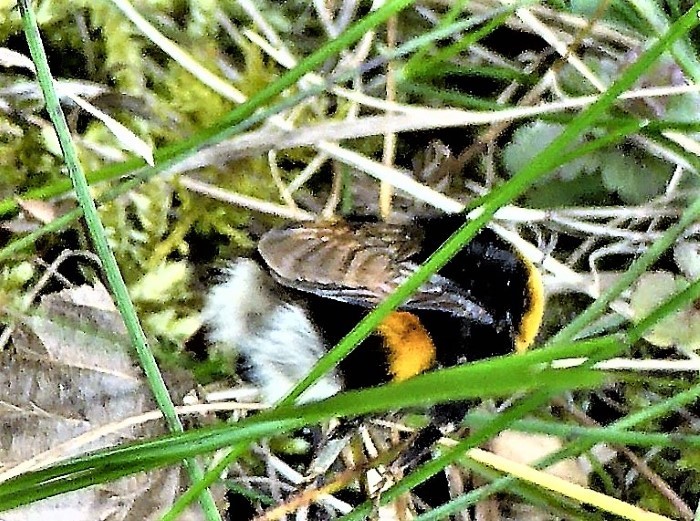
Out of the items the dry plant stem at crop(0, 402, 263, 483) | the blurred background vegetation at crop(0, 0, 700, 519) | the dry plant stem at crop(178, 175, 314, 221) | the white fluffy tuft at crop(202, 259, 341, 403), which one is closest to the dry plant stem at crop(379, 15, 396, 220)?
the blurred background vegetation at crop(0, 0, 700, 519)

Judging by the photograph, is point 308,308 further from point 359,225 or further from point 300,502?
point 300,502

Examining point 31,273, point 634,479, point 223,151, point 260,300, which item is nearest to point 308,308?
point 260,300

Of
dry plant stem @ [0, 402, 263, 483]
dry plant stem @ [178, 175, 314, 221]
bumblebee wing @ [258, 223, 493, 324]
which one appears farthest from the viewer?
dry plant stem @ [178, 175, 314, 221]

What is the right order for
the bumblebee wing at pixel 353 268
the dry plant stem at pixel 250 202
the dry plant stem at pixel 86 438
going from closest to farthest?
the bumblebee wing at pixel 353 268
the dry plant stem at pixel 86 438
the dry plant stem at pixel 250 202

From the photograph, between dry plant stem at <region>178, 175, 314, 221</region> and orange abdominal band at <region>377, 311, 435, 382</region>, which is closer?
orange abdominal band at <region>377, 311, 435, 382</region>

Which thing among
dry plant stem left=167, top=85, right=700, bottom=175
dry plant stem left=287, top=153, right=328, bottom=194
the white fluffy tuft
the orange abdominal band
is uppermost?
dry plant stem left=287, top=153, right=328, bottom=194

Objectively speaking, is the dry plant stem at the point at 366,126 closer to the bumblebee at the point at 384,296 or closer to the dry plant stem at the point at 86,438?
the bumblebee at the point at 384,296

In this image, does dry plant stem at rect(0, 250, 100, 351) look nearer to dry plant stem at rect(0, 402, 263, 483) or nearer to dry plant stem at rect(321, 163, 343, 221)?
dry plant stem at rect(0, 402, 263, 483)

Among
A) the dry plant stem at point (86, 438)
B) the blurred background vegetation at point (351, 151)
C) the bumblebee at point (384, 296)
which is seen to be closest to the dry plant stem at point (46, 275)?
the blurred background vegetation at point (351, 151)

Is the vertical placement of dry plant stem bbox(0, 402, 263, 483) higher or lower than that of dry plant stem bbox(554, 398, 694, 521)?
higher
